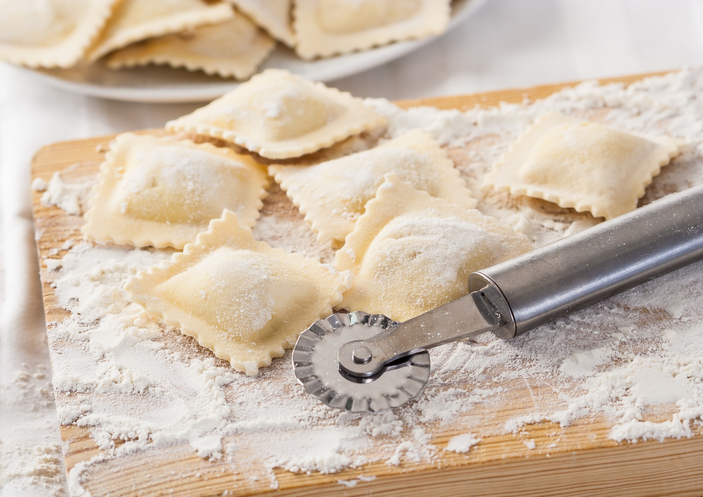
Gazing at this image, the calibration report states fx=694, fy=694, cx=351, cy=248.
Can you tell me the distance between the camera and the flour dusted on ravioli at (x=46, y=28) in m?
2.54

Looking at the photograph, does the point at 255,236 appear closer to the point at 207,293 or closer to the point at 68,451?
the point at 207,293

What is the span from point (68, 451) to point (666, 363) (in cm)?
125

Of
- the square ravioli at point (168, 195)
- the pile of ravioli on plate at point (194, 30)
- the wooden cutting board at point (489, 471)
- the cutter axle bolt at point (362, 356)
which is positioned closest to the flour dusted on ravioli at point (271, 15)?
the pile of ravioli on plate at point (194, 30)

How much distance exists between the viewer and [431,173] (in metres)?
1.95

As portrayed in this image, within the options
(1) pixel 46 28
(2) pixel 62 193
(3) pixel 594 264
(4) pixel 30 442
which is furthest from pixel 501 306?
(1) pixel 46 28

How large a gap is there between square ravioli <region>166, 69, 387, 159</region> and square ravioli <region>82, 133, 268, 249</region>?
91 millimetres

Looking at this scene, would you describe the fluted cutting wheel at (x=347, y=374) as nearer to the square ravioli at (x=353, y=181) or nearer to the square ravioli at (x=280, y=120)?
the square ravioli at (x=353, y=181)

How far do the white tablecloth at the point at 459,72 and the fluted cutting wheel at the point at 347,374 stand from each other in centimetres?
88

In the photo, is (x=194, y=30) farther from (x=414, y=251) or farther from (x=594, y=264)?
(x=594, y=264)

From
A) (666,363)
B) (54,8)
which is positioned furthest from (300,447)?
(54,8)

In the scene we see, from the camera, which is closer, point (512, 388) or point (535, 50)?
point (512, 388)

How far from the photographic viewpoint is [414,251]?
1.66 meters

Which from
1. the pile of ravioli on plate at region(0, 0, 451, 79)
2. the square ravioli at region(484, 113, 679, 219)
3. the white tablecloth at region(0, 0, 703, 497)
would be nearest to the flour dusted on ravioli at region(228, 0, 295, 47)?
the pile of ravioli on plate at region(0, 0, 451, 79)

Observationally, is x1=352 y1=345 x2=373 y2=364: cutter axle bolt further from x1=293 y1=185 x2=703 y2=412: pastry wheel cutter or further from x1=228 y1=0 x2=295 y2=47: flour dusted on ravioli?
x1=228 y1=0 x2=295 y2=47: flour dusted on ravioli
